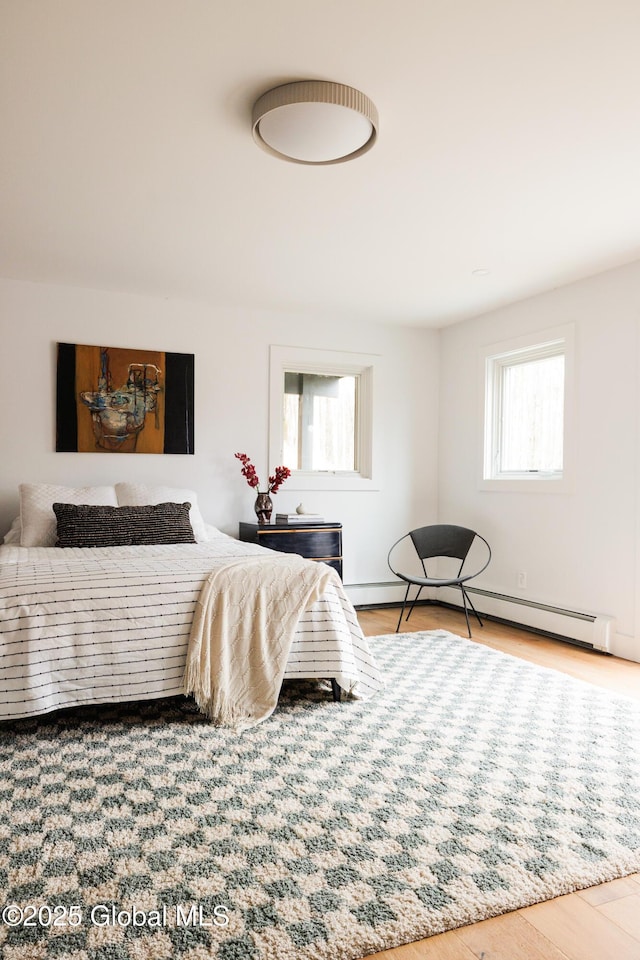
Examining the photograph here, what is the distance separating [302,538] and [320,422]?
4.01 ft

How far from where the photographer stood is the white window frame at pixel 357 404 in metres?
5.13

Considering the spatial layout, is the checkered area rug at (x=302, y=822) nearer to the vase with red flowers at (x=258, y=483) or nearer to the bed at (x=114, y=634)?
the bed at (x=114, y=634)

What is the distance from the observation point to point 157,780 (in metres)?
2.19

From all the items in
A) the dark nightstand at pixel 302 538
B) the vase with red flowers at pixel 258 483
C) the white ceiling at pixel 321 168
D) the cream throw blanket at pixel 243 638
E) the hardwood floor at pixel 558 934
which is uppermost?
the white ceiling at pixel 321 168

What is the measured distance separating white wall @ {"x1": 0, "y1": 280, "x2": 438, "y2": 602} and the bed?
4.94 feet

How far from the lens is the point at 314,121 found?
228 centimetres

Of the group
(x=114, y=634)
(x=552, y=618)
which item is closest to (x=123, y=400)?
(x=114, y=634)

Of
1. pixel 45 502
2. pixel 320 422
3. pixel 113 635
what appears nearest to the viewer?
pixel 113 635

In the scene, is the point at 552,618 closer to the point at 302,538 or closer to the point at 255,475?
the point at 302,538

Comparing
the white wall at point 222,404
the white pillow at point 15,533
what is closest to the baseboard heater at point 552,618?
the white wall at point 222,404

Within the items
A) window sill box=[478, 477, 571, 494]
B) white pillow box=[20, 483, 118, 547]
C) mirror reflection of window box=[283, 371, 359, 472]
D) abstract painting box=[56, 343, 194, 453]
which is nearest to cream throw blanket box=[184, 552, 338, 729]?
white pillow box=[20, 483, 118, 547]

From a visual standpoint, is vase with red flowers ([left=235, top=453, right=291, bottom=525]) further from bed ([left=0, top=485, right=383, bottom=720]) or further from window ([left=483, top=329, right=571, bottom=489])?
window ([left=483, top=329, right=571, bottom=489])

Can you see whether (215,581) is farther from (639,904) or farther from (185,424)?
(185,424)

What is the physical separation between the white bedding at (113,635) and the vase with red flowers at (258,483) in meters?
1.64
